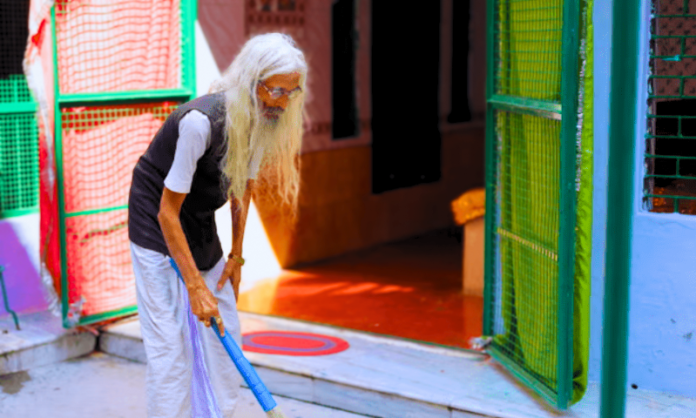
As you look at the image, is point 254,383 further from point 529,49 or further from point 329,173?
point 329,173

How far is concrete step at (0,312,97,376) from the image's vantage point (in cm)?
544

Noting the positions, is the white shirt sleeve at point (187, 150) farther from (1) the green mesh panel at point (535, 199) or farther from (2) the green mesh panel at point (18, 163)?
→ (2) the green mesh panel at point (18, 163)

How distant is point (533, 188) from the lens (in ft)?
15.5

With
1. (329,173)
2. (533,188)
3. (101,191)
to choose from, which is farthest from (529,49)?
(329,173)

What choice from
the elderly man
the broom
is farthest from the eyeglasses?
the broom

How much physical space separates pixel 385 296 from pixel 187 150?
12.4 feet

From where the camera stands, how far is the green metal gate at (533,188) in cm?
424

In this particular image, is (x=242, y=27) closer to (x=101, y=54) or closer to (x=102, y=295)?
(x=101, y=54)

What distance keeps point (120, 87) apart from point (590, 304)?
121 inches

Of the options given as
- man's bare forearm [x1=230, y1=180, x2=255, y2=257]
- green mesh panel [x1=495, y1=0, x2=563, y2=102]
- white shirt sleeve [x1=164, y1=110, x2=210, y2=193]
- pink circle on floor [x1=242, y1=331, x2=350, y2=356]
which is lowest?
pink circle on floor [x1=242, y1=331, x2=350, y2=356]

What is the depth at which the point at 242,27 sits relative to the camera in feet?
24.2

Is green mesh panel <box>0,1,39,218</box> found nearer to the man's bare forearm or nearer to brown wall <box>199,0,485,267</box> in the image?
brown wall <box>199,0,485,267</box>

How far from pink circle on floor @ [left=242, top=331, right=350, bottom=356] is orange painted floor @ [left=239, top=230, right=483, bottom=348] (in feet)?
1.54

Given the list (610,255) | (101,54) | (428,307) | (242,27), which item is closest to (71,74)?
(101,54)
